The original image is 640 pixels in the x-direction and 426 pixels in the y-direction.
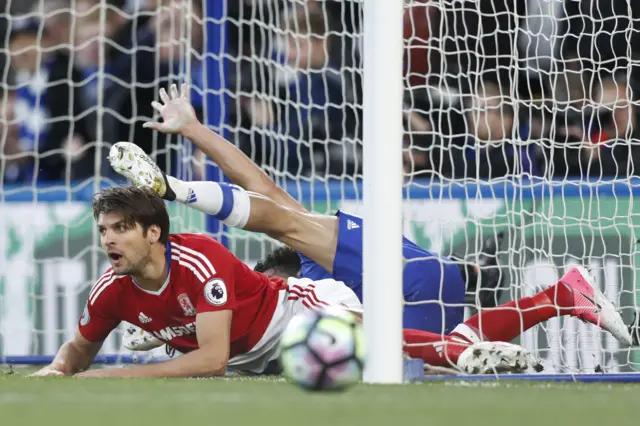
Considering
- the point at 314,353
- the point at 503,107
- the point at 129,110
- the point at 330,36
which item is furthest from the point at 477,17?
the point at 314,353

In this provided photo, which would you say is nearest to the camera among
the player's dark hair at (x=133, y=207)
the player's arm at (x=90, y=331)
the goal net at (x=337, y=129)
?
the player's dark hair at (x=133, y=207)

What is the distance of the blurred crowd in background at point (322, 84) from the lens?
6.32 metres

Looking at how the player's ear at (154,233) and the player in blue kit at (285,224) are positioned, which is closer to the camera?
the player's ear at (154,233)

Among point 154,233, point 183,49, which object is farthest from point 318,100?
point 154,233

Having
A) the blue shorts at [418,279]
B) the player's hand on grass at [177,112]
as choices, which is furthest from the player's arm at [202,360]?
the player's hand on grass at [177,112]

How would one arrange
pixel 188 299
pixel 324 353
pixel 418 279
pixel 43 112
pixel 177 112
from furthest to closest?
pixel 43 112, pixel 177 112, pixel 418 279, pixel 188 299, pixel 324 353

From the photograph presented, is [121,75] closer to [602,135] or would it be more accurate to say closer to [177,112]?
[177,112]

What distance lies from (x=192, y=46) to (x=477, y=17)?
177cm

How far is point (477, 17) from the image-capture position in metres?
6.25

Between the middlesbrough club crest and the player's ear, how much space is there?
0.25 meters

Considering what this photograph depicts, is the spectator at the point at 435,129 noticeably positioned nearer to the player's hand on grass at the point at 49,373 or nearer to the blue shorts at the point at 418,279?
the blue shorts at the point at 418,279

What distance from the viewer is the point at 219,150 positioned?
5801 mm

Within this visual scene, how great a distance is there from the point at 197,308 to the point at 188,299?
4.7 inches

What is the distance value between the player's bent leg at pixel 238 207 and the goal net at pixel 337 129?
0.83m
